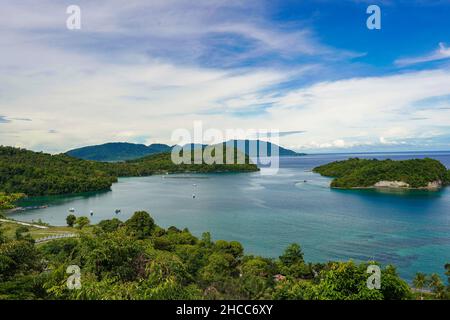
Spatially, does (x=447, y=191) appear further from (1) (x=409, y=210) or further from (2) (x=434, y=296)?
(2) (x=434, y=296)

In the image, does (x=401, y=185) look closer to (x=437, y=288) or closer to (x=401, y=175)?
(x=401, y=175)

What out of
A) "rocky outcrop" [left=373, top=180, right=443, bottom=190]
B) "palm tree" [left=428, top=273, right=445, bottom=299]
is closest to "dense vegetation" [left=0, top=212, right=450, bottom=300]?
"palm tree" [left=428, top=273, right=445, bottom=299]

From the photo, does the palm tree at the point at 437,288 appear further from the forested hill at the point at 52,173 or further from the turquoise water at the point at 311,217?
the forested hill at the point at 52,173

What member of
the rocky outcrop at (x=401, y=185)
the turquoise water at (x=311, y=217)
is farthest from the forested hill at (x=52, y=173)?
the rocky outcrop at (x=401, y=185)

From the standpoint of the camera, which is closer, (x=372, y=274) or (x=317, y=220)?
(x=372, y=274)

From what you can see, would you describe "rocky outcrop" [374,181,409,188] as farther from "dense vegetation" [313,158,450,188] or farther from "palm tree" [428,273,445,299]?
"palm tree" [428,273,445,299]
